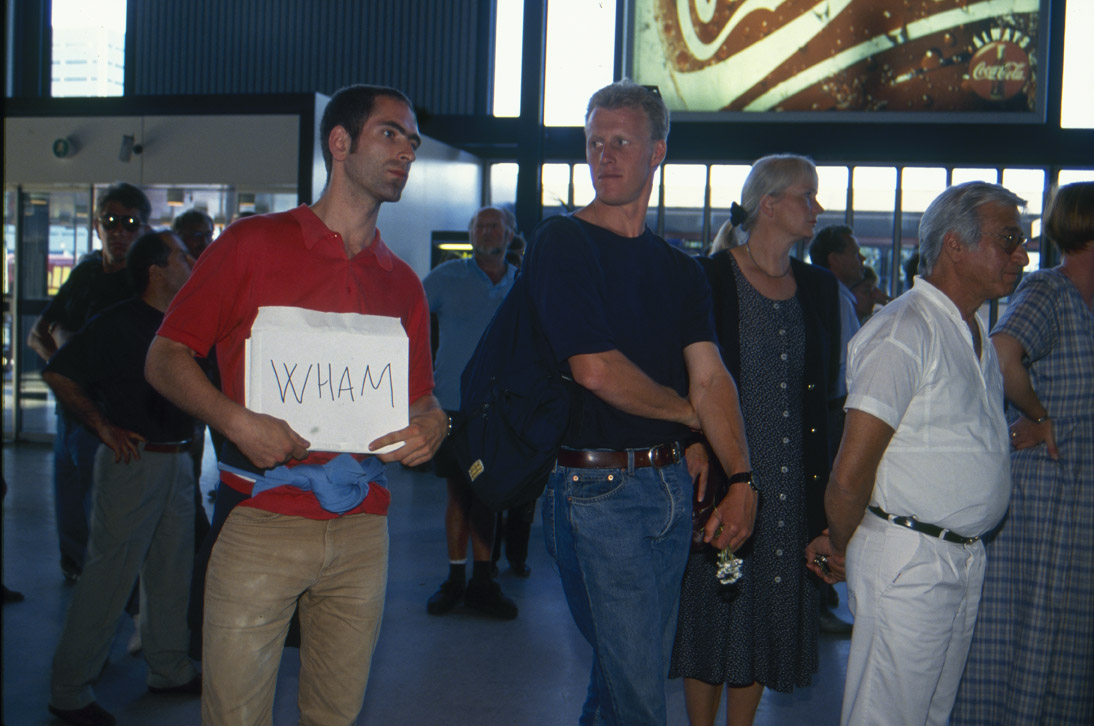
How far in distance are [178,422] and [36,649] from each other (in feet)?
4.46

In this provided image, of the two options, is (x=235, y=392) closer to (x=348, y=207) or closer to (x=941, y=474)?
(x=348, y=207)

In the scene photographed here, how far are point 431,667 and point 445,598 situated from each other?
74 cm

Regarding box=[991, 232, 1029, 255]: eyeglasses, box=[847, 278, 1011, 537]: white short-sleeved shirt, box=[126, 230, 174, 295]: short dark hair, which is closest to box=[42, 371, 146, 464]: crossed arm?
box=[126, 230, 174, 295]: short dark hair

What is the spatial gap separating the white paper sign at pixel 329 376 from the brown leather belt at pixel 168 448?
1.85 m

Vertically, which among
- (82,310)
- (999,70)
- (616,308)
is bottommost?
(82,310)

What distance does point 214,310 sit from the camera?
184 centimetres

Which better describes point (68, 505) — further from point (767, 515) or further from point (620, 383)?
point (620, 383)

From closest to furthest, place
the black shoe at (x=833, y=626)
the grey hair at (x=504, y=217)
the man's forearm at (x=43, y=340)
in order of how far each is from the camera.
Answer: the black shoe at (x=833, y=626) < the man's forearm at (x=43, y=340) < the grey hair at (x=504, y=217)

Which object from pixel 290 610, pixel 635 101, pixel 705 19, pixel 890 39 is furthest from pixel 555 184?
pixel 290 610

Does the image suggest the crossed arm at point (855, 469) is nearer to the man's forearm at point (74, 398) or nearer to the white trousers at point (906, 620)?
the white trousers at point (906, 620)

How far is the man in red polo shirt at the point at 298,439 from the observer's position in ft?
5.92

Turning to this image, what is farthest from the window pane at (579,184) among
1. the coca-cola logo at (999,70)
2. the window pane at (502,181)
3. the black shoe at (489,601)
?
the black shoe at (489,601)

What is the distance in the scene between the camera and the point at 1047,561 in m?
2.72

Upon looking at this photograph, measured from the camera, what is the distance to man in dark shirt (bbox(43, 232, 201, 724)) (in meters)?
3.15
